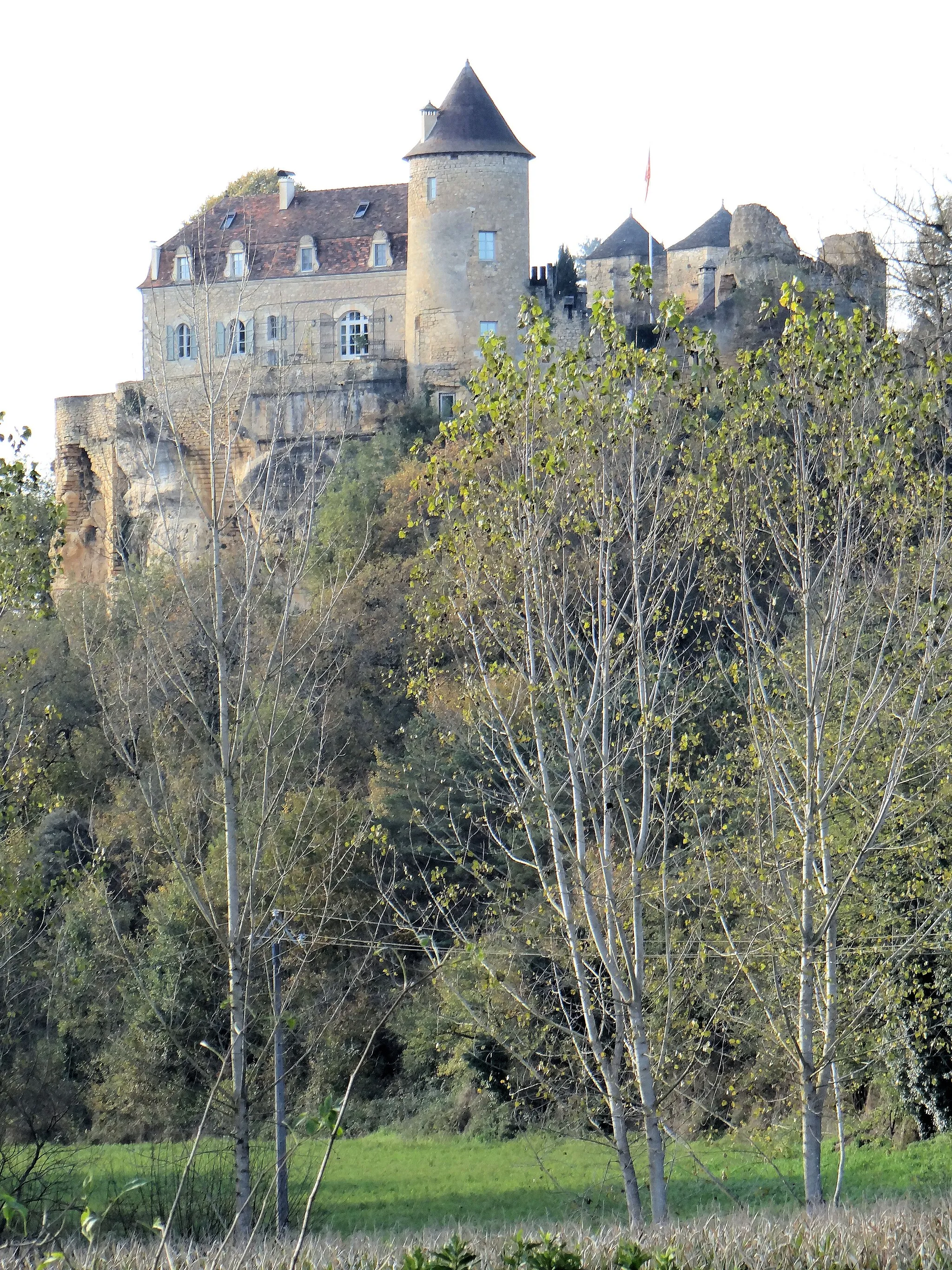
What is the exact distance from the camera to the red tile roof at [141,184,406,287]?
4191 centimetres

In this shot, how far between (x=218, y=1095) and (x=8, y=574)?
4470 mm

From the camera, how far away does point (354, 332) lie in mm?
41219

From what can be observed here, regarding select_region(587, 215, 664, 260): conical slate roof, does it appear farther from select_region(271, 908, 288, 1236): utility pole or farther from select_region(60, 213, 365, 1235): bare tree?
select_region(271, 908, 288, 1236): utility pole

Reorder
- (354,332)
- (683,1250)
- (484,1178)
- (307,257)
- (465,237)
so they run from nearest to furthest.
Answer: (683,1250), (484,1178), (465,237), (354,332), (307,257)

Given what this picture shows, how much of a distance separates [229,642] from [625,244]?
42412mm

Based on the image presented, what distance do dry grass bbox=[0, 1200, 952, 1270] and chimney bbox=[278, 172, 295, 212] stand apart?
4090 centimetres

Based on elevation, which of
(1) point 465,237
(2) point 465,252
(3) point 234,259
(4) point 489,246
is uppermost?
(3) point 234,259

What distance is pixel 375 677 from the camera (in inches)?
1223

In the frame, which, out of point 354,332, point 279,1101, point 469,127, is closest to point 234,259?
point 354,332

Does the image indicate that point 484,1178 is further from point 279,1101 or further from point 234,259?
point 234,259

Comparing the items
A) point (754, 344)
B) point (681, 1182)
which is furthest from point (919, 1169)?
point (754, 344)

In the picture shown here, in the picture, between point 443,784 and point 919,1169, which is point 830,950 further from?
point 443,784

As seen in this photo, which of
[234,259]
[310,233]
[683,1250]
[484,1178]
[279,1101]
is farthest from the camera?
[234,259]

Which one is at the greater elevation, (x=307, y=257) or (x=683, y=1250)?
(x=307, y=257)
